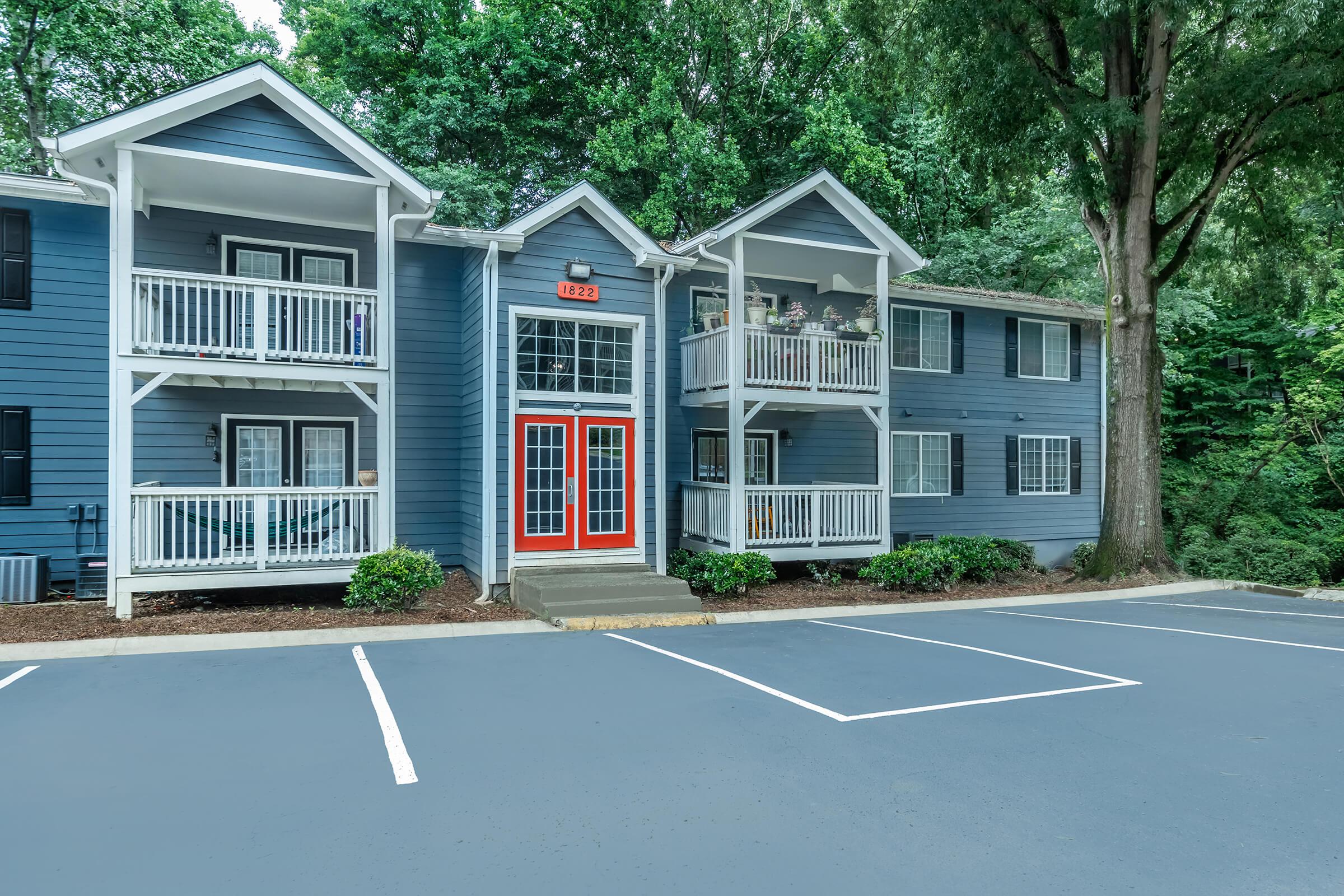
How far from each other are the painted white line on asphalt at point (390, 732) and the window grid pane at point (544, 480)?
4.33 meters

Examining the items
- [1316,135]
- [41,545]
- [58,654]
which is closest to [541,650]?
[58,654]

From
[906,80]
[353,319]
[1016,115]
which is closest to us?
[353,319]

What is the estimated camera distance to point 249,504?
A: 10422 millimetres

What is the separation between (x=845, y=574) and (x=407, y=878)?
444 inches

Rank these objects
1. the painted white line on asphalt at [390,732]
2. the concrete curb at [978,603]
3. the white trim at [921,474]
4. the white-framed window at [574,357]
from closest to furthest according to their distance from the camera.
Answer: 1. the painted white line on asphalt at [390,732]
2. the concrete curb at [978,603]
3. the white-framed window at [574,357]
4. the white trim at [921,474]

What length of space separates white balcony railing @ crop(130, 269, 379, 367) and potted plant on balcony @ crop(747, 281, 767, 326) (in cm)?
556

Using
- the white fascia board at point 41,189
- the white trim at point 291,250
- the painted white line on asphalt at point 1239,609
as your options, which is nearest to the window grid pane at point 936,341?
the painted white line on asphalt at point 1239,609

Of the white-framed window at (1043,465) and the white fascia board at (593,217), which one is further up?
the white fascia board at (593,217)

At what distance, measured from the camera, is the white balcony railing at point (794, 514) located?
12.3 meters

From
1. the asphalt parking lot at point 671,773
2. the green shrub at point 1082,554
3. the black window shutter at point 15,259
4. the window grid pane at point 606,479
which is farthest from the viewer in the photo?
the green shrub at point 1082,554

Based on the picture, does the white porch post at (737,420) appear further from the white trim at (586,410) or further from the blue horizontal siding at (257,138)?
the blue horizontal siding at (257,138)

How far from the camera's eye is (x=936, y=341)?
16156 millimetres

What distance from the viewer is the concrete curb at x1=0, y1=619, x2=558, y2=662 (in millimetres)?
7480

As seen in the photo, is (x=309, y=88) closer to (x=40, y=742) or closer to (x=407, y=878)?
(x=40, y=742)
